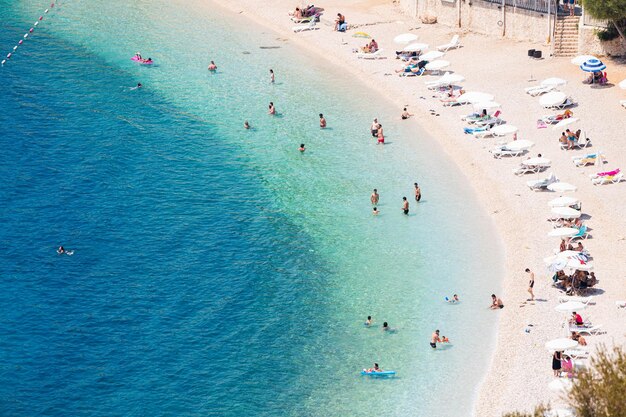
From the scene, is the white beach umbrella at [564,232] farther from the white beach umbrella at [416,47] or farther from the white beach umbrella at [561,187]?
the white beach umbrella at [416,47]

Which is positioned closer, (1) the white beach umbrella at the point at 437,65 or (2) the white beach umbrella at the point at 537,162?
(2) the white beach umbrella at the point at 537,162

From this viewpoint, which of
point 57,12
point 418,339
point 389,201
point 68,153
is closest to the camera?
point 418,339

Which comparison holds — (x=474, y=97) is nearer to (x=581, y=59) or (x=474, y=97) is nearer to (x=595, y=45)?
(x=581, y=59)

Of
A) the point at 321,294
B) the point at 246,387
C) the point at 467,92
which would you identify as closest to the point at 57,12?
the point at 467,92

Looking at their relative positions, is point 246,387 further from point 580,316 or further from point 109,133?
point 109,133

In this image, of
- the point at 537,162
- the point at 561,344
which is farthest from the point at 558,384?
the point at 537,162

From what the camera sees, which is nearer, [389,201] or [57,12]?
[389,201]

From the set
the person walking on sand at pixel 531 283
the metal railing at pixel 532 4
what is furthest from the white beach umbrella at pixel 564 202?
the metal railing at pixel 532 4
